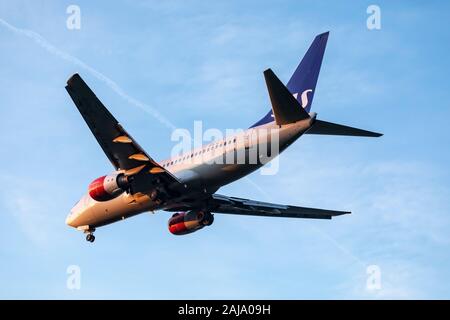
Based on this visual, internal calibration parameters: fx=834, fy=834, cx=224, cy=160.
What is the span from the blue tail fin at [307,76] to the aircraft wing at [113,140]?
7.45 meters

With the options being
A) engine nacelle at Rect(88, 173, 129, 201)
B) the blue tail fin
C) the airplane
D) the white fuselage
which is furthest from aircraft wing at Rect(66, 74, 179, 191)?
the blue tail fin

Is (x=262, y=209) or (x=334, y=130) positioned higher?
(x=334, y=130)

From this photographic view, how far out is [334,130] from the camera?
47281 millimetres

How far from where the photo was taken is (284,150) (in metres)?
48.5

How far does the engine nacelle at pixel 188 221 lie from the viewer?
182ft

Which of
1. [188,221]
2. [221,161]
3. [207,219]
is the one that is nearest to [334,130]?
[221,161]

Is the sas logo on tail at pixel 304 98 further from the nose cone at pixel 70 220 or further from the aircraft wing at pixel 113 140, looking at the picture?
the nose cone at pixel 70 220

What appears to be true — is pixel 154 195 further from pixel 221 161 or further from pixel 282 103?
pixel 282 103

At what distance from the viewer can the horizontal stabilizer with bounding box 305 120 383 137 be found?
46.1m

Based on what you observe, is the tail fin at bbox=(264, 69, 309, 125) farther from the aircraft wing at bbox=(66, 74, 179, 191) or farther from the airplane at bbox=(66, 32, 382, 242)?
the aircraft wing at bbox=(66, 74, 179, 191)

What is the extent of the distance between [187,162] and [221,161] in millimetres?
2753

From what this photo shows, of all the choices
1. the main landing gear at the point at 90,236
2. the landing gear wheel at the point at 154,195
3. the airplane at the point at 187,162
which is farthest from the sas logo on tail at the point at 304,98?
the main landing gear at the point at 90,236

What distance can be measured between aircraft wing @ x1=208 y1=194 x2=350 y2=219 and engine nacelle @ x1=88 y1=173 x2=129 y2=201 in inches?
321
